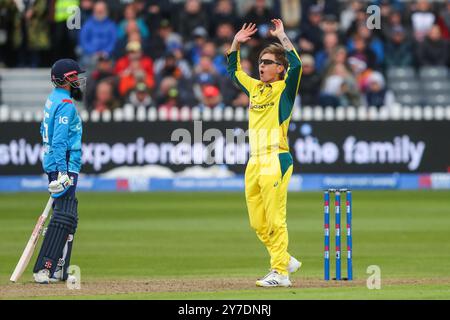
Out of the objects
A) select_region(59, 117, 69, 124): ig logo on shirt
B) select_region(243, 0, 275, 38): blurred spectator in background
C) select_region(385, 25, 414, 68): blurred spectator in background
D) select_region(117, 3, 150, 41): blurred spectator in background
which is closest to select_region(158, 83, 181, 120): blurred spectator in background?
select_region(117, 3, 150, 41): blurred spectator in background

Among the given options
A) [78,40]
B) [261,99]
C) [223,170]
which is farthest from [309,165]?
[261,99]

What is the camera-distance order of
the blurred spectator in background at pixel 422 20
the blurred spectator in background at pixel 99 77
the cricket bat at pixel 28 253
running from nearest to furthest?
the cricket bat at pixel 28 253 < the blurred spectator in background at pixel 99 77 < the blurred spectator in background at pixel 422 20

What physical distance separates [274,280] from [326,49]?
16.6 m

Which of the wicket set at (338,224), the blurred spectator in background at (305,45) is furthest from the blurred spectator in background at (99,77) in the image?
the wicket set at (338,224)

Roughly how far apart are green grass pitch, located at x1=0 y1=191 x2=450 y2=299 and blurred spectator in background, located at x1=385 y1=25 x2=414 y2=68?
18.7 ft

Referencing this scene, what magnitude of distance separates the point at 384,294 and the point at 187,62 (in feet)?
56.0

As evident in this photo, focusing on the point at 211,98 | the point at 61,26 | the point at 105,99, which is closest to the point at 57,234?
the point at 105,99

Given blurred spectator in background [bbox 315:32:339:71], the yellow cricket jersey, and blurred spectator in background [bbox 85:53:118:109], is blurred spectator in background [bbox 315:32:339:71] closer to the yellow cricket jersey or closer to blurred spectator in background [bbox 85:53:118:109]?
blurred spectator in background [bbox 85:53:118:109]

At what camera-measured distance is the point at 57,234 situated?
11.9 m

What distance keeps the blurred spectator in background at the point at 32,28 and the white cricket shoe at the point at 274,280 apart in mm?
16127

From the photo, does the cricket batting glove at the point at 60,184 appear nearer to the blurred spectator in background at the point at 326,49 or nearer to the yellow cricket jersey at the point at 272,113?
the yellow cricket jersey at the point at 272,113

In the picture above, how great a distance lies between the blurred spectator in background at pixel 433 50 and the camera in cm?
2872

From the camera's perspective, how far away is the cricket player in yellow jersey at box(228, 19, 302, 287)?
1149cm

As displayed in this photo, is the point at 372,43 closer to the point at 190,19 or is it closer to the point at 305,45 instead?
the point at 305,45
